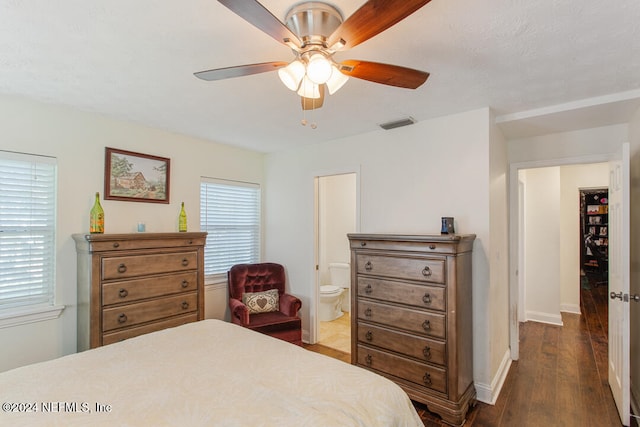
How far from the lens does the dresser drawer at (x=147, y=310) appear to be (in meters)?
2.59

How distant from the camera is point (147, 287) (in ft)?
9.22

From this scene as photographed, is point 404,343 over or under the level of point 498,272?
under

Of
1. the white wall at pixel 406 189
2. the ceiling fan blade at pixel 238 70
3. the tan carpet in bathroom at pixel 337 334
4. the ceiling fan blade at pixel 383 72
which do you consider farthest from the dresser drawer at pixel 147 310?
the ceiling fan blade at pixel 383 72

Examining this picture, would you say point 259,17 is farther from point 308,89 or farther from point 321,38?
point 308,89

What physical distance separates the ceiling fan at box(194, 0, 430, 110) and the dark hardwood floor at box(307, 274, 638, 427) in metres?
2.46

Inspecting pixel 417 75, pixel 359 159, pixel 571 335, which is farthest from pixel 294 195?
pixel 571 335

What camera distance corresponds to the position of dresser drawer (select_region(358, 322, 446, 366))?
2.47m

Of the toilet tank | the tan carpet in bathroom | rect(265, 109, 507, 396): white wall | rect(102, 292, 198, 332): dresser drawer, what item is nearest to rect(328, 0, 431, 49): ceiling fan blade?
rect(265, 109, 507, 396): white wall

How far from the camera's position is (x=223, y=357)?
1668 millimetres

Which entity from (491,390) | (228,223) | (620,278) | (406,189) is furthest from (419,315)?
(228,223)

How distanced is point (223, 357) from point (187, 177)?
249cm

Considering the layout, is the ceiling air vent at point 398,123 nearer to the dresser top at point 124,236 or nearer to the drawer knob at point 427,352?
the drawer knob at point 427,352

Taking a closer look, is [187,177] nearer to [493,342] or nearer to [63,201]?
[63,201]

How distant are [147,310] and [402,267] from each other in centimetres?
220
